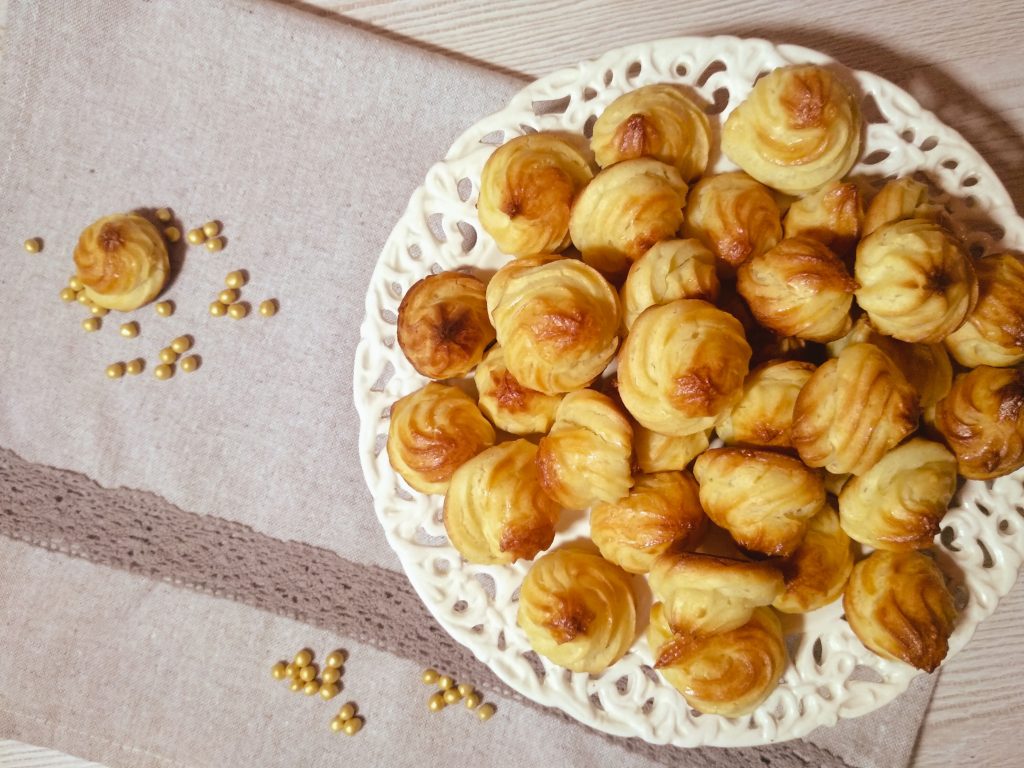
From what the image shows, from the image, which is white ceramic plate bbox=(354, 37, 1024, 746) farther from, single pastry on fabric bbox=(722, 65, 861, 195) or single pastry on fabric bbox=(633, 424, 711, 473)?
single pastry on fabric bbox=(633, 424, 711, 473)

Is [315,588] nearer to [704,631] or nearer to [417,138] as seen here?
[704,631]

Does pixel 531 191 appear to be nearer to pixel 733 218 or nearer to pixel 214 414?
pixel 733 218

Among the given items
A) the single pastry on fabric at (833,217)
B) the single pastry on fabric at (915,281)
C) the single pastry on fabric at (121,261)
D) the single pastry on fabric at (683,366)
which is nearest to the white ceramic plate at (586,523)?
the single pastry on fabric at (833,217)

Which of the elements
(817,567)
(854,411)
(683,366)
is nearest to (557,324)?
(683,366)

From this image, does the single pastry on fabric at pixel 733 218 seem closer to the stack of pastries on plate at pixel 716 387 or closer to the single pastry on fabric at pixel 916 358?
the stack of pastries on plate at pixel 716 387

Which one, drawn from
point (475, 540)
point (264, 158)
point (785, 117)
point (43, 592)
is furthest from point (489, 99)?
point (43, 592)
